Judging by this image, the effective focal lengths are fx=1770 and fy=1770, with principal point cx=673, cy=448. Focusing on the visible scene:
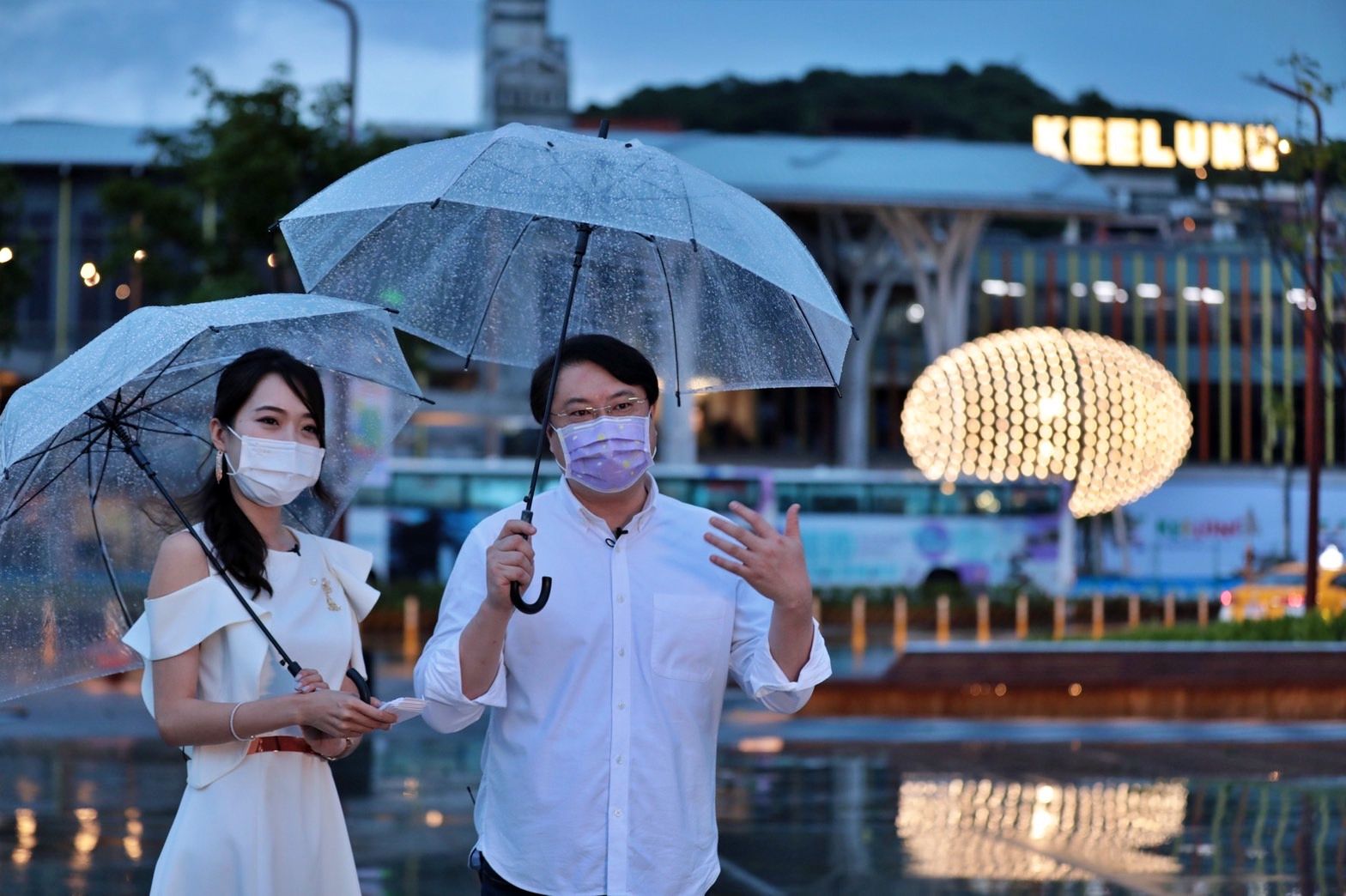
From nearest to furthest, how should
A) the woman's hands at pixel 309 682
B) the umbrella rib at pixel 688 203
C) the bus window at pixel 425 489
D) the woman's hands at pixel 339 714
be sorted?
the woman's hands at pixel 339 714
the woman's hands at pixel 309 682
the umbrella rib at pixel 688 203
the bus window at pixel 425 489

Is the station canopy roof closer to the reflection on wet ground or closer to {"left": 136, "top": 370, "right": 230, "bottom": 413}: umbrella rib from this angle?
the reflection on wet ground

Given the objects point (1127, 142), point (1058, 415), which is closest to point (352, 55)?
point (1058, 415)

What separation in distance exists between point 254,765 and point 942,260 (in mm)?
48051

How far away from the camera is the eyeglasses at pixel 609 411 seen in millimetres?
3674

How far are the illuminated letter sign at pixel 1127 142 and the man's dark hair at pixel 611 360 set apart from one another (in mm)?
77525

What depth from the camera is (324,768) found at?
3930 mm

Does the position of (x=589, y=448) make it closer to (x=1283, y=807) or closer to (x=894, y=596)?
(x=1283, y=807)

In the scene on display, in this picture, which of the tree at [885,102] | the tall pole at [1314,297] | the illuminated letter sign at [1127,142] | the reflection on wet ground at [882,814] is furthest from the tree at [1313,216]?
the tree at [885,102]

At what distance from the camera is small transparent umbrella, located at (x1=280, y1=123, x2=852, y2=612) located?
4.19m

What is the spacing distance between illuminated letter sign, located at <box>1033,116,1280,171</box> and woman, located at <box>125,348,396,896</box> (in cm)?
7757

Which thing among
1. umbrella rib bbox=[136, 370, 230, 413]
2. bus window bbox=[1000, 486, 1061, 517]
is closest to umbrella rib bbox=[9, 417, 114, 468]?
umbrella rib bbox=[136, 370, 230, 413]

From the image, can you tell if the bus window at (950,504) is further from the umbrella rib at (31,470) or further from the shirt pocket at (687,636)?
the shirt pocket at (687,636)

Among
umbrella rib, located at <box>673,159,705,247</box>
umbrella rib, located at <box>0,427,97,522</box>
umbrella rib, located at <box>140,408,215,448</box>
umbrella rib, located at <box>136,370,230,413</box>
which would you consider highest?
umbrella rib, located at <box>673,159,705,247</box>

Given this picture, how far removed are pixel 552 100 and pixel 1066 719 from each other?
45.4 m
